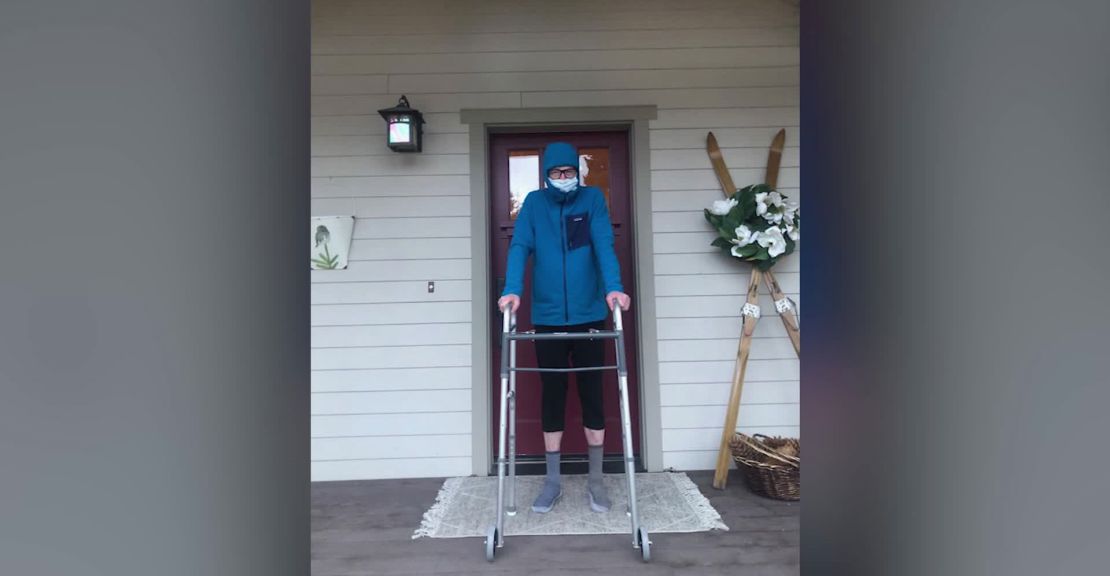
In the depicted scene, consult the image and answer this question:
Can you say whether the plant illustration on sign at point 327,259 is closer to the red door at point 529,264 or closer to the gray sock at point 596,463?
the red door at point 529,264

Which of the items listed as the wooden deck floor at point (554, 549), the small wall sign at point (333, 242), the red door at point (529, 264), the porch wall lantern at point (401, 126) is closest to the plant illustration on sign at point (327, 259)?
the small wall sign at point (333, 242)

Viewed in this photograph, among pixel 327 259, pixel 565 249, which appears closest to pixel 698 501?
pixel 565 249

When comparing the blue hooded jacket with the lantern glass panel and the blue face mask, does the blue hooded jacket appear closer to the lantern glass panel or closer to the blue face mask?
the blue face mask

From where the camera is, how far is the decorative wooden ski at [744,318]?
111 inches

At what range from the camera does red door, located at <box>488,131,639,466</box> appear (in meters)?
3.09

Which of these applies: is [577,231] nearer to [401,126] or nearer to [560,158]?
[560,158]

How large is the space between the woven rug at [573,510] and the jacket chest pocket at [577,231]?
1.16m
